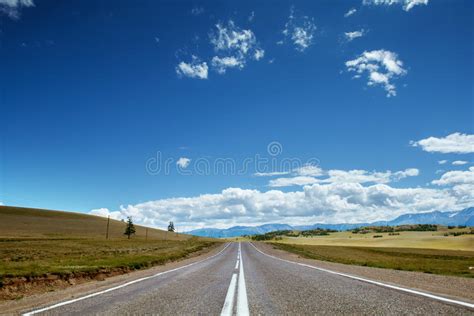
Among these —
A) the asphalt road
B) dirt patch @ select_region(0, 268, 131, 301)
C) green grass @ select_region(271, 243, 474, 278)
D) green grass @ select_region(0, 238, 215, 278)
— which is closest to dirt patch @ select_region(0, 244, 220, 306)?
dirt patch @ select_region(0, 268, 131, 301)

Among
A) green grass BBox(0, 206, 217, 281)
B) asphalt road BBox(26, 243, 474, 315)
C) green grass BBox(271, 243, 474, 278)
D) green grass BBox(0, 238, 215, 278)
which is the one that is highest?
green grass BBox(0, 206, 217, 281)

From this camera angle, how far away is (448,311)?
6125mm

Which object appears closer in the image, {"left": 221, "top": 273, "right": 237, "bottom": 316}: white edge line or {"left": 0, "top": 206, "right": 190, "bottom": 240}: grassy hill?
{"left": 221, "top": 273, "right": 237, "bottom": 316}: white edge line

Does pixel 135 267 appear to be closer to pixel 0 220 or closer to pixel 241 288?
pixel 241 288

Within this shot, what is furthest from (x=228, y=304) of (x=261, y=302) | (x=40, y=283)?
(x=40, y=283)

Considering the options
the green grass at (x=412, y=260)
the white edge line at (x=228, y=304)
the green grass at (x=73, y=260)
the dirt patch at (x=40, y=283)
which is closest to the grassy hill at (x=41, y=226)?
the green grass at (x=73, y=260)

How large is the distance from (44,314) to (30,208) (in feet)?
596

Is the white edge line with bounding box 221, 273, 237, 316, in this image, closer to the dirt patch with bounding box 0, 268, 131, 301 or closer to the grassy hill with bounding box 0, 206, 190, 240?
the dirt patch with bounding box 0, 268, 131, 301

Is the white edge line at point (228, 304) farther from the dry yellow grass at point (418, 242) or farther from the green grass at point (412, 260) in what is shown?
the dry yellow grass at point (418, 242)

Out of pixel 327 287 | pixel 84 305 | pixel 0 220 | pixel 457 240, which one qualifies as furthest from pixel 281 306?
pixel 0 220

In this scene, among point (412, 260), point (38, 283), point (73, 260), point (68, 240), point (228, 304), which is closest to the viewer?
point (228, 304)

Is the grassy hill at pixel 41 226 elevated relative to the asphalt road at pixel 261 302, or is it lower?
elevated

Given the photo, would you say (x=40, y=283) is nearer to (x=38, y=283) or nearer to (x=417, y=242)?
(x=38, y=283)

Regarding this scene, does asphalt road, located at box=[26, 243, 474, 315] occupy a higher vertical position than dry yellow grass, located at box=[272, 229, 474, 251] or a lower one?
lower
